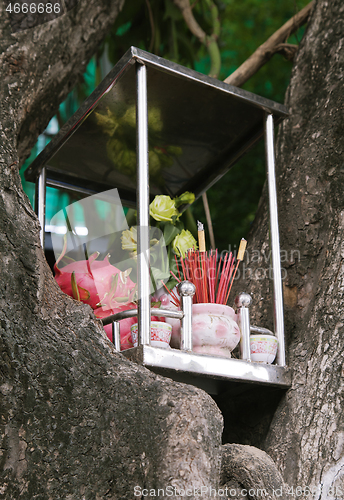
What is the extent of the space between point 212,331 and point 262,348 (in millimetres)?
94

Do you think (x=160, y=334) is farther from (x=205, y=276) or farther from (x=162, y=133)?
(x=162, y=133)

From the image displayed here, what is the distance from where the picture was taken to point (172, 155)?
34.3 inches

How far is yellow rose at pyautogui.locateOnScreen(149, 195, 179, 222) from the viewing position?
2.69 feet

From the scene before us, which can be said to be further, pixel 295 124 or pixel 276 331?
pixel 295 124

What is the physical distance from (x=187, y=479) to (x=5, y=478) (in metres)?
0.20

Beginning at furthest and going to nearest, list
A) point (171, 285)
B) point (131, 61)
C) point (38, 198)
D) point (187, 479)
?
point (38, 198)
point (171, 285)
point (131, 61)
point (187, 479)

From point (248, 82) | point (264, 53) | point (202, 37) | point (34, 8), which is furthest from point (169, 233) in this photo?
point (248, 82)

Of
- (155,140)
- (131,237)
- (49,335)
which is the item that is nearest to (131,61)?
(155,140)

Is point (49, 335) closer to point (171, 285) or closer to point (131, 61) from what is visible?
point (171, 285)

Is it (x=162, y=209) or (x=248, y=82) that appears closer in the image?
(x=162, y=209)

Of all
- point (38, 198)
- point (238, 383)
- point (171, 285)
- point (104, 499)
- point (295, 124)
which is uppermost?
point (295, 124)

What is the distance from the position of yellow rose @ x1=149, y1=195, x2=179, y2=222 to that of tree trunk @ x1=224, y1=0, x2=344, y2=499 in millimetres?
248

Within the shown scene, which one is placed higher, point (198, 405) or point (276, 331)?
point (276, 331)

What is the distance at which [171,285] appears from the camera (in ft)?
2.63
